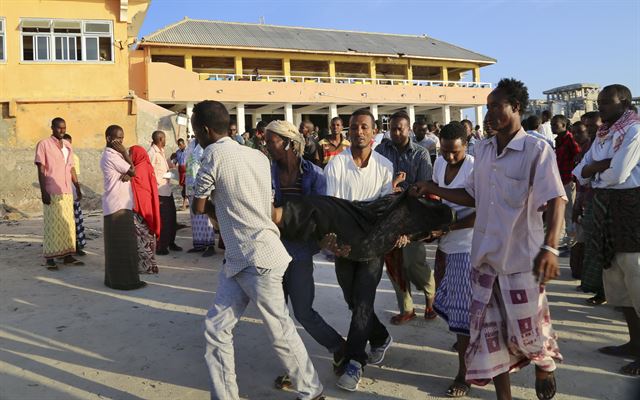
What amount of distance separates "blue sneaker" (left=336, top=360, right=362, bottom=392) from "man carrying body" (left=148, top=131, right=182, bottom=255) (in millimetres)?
4516

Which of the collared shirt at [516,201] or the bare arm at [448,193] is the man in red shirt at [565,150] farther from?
the collared shirt at [516,201]

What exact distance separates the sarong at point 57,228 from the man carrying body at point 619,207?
5.62 meters

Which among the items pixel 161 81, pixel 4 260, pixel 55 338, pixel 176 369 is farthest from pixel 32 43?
pixel 176 369

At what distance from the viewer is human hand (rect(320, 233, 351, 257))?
119 inches

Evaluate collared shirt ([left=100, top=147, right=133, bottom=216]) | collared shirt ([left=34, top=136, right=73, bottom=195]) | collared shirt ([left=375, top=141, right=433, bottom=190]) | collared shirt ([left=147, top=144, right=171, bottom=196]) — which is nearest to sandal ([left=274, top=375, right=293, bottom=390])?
collared shirt ([left=375, top=141, right=433, bottom=190])

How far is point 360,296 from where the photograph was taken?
3139 mm

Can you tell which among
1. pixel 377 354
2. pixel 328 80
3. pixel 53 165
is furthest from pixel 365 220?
pixel 328 80

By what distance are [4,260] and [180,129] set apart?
12502 mm

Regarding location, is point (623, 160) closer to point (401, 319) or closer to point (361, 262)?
point (361, 262)

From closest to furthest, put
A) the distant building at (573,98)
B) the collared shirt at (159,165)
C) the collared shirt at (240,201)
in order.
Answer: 1. the collared shirt at (240,201)
2. the collared shirt at (159,165)
3. the distant building at (573,98)

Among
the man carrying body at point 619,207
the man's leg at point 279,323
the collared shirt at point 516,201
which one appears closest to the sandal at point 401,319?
the man carrying body at point 619,207

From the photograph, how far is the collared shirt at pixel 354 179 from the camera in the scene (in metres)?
3.28

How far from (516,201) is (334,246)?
3.55 feet

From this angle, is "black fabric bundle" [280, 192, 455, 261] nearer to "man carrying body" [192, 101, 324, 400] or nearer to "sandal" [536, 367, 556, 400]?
"man carrying body" [192, 101, 324, 400]
